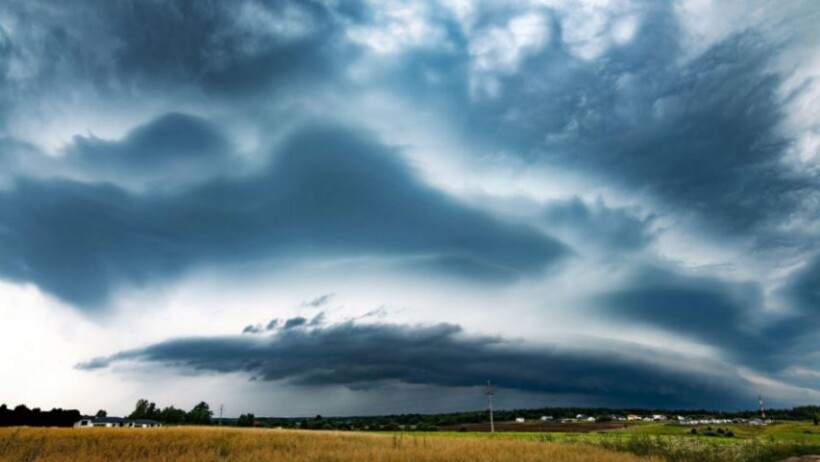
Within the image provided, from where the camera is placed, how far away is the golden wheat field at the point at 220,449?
17688 millimetres

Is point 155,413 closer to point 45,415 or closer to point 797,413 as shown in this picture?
point 45,415

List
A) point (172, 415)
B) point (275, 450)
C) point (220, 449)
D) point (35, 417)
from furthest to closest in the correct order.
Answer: point (172, 415) → point (35, 417) → point (220, 449) → point (275, 450)

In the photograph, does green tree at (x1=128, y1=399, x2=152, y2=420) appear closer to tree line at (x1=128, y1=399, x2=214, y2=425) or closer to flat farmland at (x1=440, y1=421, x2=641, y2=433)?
tree line at (x1=128, y1=399, x2=214, y2=425)

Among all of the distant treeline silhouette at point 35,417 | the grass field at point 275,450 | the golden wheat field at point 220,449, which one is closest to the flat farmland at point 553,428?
the grass field at point 275,450

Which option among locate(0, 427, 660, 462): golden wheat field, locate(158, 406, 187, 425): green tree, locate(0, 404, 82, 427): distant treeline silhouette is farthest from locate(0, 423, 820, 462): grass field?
locate(158, 406, 187, 425): green tree

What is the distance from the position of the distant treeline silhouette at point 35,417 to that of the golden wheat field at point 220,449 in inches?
2734

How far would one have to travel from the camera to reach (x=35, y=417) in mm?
88625

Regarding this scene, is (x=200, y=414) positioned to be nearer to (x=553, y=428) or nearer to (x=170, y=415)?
(x=170, y=415)

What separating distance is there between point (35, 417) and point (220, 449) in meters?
87.3

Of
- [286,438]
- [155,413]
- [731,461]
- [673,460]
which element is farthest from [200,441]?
[155,413]

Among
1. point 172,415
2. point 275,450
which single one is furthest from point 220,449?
point 172,415

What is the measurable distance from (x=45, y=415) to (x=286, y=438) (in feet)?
281

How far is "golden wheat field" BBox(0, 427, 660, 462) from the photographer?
17688 mm

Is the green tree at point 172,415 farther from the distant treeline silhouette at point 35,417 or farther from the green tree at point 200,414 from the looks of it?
the distant treeline silhouette at point 35,417
